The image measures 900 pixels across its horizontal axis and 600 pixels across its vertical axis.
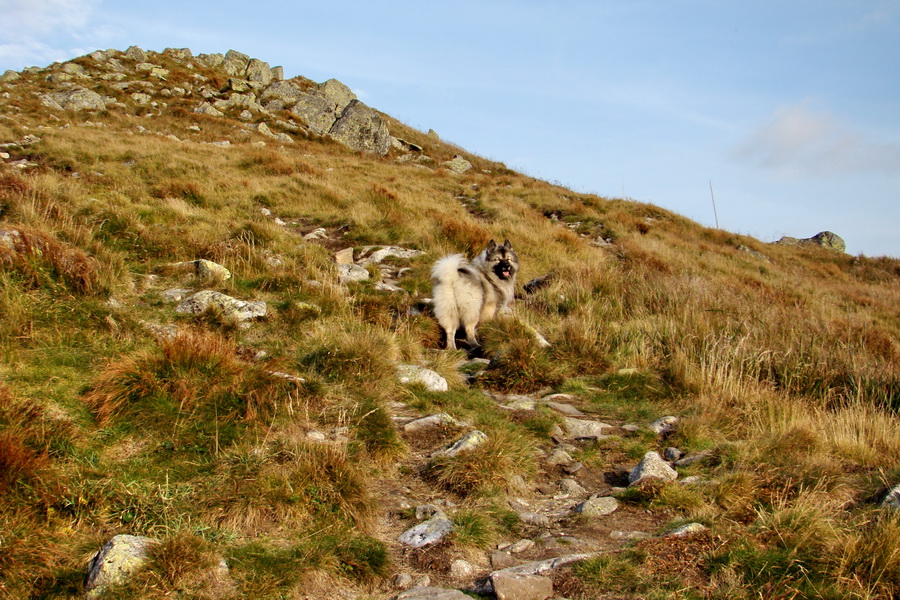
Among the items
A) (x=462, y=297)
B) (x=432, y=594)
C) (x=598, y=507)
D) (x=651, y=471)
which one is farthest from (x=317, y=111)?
(x=432, y=594)

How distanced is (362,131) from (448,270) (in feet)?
88.1

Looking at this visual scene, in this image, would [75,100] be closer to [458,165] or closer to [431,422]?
[458,165]

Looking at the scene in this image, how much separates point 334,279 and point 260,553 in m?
6.66

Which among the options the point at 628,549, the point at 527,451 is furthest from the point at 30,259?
the point at 628,549

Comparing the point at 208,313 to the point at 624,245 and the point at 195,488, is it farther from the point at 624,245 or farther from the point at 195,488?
the point at 624,245

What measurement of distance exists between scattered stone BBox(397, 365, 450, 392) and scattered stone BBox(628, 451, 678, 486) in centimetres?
224

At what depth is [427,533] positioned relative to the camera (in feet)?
12.0

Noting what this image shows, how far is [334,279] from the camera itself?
31.2 feet

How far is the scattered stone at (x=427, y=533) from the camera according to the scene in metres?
3.60

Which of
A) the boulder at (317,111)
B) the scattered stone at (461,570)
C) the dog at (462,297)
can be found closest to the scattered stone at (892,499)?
the scattered stone at (461,570)

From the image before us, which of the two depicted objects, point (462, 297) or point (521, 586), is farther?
point (462, 297)

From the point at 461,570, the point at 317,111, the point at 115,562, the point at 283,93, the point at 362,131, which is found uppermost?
the point at 283,93

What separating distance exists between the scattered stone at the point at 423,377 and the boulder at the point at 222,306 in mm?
2090

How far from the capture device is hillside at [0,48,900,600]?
3.13 metres
